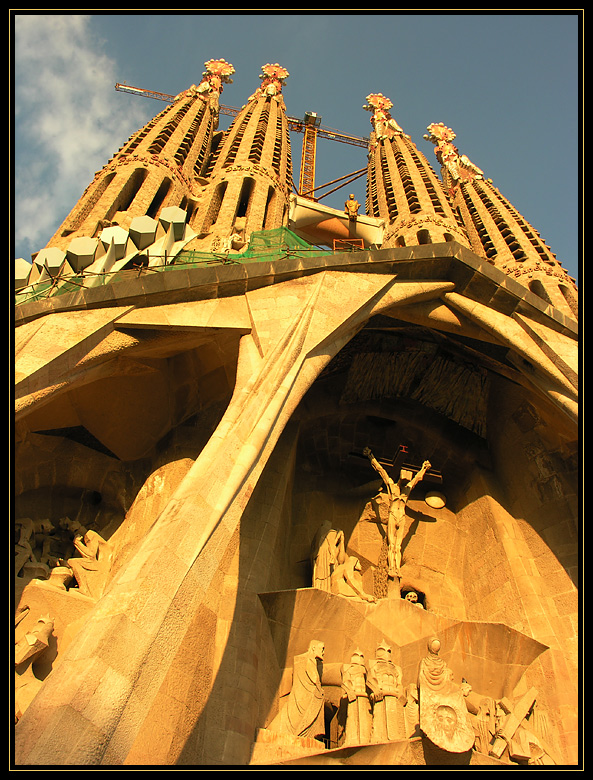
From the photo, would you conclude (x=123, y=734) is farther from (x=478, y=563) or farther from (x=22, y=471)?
(x=478, y=563)

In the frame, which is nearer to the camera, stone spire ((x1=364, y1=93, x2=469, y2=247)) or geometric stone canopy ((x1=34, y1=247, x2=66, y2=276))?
geometric stone canopy ((x1=34, y1=247, x2=66, y2=276))

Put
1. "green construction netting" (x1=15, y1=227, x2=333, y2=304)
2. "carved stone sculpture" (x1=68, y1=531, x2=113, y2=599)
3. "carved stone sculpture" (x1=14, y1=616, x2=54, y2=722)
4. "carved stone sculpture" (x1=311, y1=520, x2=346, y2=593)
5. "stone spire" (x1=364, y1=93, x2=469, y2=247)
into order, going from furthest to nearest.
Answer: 1. "stone spire" (x1=364, y1=93, x2=469, y2=247)
2. "carved stone sculpture" (x1=311, y1=520, x2=346, y2=593)
3. "green construction netting" (x1=15, y1=227, x2=333, y2=304)
4. "carved stone sculpture" (x1=68, y1=531, x2=113, y2=599)
5. "carved stone sculpture" (x1=14, y1=616, x2=54, y2=722)

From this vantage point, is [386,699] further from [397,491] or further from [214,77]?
[214,77]

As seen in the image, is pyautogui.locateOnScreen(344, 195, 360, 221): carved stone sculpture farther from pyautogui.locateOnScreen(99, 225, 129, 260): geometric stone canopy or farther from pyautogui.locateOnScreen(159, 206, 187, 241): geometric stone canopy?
pyautogui.locateOnScreen(99, 225, 129, 260): geometric stone canopy

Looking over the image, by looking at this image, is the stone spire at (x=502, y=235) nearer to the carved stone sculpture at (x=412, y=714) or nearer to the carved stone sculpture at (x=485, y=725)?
the carved stone sculpture at (x=485, y=725)

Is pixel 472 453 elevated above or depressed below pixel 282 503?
above

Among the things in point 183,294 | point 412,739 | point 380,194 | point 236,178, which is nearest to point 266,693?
point 412,739

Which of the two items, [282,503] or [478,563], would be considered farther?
[478,563]

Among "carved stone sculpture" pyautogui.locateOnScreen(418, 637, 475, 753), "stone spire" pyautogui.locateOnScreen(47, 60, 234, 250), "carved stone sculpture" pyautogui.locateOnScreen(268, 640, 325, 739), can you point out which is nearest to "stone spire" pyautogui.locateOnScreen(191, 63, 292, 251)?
"stone spire" pyautogui.locateOnScreen(47, 60, 234, 250)
